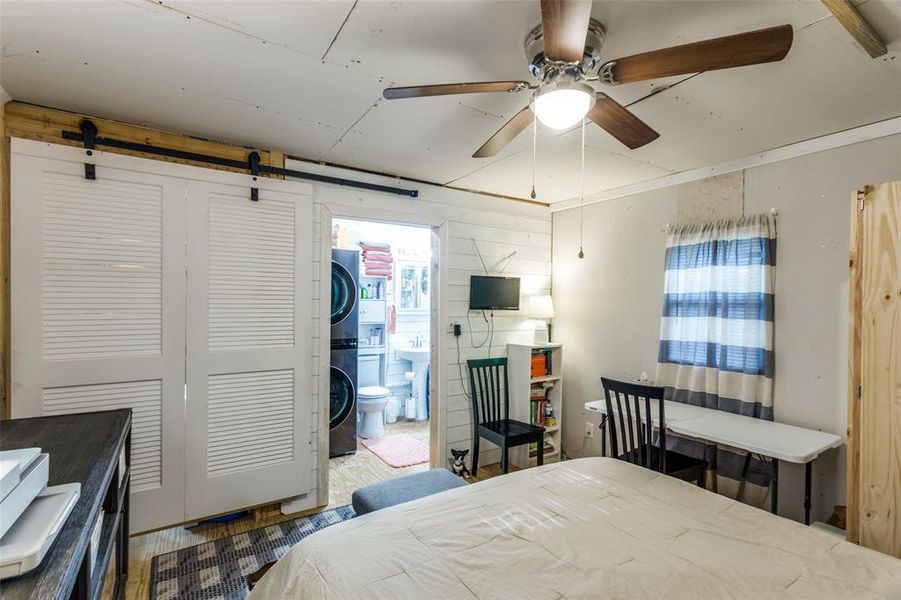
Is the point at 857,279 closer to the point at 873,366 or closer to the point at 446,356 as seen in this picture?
the point at 873,366

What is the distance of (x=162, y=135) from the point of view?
254cm

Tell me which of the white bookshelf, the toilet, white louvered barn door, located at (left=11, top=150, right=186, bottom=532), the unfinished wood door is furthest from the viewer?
the toilet

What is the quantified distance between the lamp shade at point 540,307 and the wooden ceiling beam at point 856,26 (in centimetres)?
260

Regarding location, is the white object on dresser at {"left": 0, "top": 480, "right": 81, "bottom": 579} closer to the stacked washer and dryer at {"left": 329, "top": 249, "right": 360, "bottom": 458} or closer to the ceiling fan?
the ceiling fan

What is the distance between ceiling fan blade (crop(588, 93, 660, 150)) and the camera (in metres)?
1.67

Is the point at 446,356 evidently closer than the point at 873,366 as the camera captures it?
No

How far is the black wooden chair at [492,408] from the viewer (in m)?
3.40

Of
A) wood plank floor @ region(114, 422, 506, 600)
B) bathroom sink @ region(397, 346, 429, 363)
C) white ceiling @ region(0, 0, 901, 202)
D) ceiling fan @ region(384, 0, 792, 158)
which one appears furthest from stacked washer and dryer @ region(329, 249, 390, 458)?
ceiling fan @ region(384, 0, 792, 158)

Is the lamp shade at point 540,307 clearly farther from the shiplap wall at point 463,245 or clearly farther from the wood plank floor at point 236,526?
the wood plank floor at point 236,526

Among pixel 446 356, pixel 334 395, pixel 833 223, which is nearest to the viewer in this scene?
pixel 833 223

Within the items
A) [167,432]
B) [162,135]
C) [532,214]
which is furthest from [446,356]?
[162,135]

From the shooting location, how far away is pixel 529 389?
369cm

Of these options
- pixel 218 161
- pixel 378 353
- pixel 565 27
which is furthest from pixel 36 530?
pixel 378 353

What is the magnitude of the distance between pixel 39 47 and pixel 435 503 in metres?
2.45
